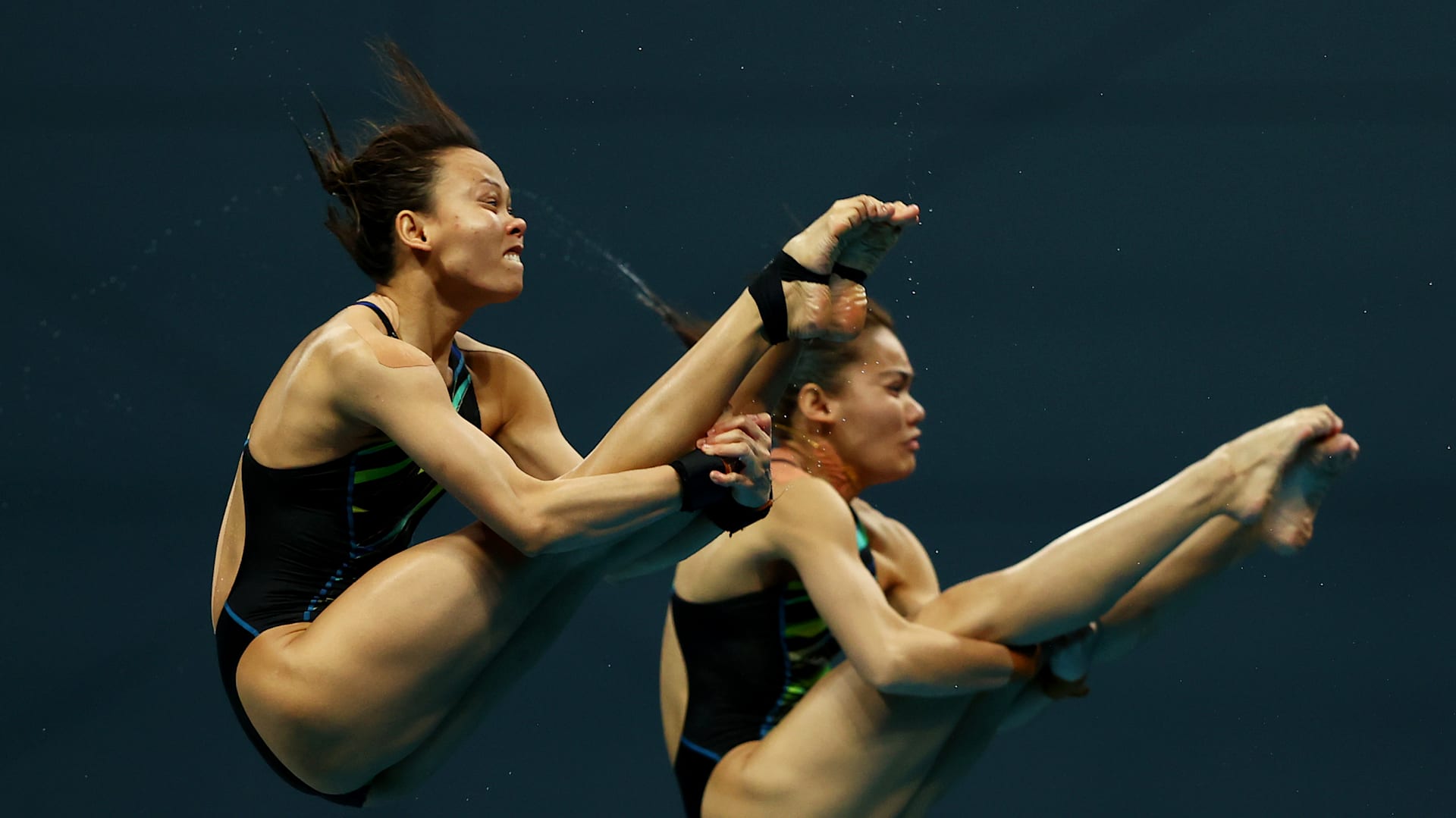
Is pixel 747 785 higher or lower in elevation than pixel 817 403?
lower

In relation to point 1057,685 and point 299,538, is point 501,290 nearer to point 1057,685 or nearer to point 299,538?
point 299,538

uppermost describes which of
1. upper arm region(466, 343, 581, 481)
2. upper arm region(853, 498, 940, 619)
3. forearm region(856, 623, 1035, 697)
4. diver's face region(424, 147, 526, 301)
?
diver's face region(424, 147, 526, 301)

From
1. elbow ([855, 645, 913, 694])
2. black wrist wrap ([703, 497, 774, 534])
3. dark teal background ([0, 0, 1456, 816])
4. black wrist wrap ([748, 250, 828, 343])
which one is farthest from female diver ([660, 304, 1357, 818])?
dark teal background ([0, 0, 1456, 816])

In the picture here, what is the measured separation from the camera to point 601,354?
3.85 meters

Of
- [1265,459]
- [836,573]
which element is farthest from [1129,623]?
[836,573]

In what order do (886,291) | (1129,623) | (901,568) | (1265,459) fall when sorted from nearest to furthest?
1. (1265,459)
2. (1129,623)
3. (901,568)
4. (886,291)

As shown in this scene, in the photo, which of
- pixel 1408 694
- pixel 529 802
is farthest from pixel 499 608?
pixel 1408 694

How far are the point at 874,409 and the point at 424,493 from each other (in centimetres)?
87

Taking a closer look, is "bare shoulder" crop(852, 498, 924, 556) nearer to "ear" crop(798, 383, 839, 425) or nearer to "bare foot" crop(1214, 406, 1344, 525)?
"ear" crop(798, 383, 839, 425)

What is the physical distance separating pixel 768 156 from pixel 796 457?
1497 mm

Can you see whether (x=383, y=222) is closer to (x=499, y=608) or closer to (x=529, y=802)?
(x=499, y=608)

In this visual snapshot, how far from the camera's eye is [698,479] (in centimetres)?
189

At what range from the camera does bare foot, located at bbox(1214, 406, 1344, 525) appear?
2197mm

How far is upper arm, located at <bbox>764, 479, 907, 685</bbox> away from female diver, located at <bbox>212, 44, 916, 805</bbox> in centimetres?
32
